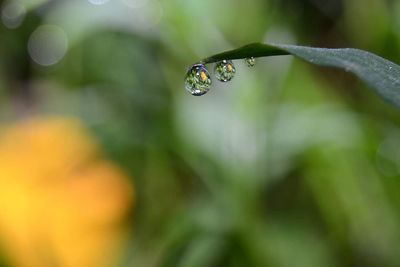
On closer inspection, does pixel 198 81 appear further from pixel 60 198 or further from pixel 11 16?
pixel 11 16

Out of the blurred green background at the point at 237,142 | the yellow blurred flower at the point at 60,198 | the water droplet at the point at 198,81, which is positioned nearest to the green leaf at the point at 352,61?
the water droplet at the point at 198,81

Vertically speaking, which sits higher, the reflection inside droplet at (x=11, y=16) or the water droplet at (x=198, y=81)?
the reflection inside droplet at (x=11, y=16)

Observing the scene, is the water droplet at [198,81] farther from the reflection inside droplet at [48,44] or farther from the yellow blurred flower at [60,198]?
the reflection inside droplet at [48,44]

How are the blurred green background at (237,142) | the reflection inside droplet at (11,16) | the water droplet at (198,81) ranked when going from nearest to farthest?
the water droplet at (198,81)
the blurred green background at (237,142)
the reflection inside droplet at (11,16)

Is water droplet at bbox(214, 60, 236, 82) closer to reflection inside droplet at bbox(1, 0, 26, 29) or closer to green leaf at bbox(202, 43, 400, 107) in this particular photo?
green leaf at bbox(202, 43, 400, 107)

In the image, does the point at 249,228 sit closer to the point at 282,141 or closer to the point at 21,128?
the point at 282,141

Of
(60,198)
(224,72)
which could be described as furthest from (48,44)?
(224,72)

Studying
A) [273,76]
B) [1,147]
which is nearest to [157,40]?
[273,76]
